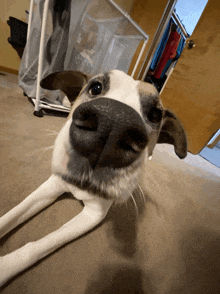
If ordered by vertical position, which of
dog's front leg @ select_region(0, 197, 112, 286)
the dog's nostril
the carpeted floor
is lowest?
the carpeted floor

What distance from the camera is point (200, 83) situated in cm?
247

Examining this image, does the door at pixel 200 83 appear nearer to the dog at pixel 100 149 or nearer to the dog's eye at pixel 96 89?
the dog at pixel 100 149

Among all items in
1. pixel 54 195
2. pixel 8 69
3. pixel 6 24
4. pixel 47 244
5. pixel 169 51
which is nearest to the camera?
pixel 47 244

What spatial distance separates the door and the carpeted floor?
1664mm

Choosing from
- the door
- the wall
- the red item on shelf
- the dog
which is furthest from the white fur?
the red item on shelf

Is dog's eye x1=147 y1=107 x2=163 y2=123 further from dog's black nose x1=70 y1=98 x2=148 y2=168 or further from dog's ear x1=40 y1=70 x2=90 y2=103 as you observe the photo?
dog's ear x1=40 y1=70 x2=90 y2=103

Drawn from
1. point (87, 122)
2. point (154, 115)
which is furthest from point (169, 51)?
point (87, 122)

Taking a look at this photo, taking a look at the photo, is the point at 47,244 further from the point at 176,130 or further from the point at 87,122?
the point at 176,130

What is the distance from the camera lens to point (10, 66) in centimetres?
260

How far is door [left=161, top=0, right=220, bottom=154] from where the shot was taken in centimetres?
225

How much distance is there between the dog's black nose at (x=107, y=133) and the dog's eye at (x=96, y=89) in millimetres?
298

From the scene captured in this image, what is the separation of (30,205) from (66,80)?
30.1 inches

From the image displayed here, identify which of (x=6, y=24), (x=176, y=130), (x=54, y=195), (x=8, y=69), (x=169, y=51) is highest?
(x=169, y=51)

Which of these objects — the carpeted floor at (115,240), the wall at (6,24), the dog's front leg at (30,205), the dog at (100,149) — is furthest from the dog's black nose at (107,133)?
the wall at (6,24)
